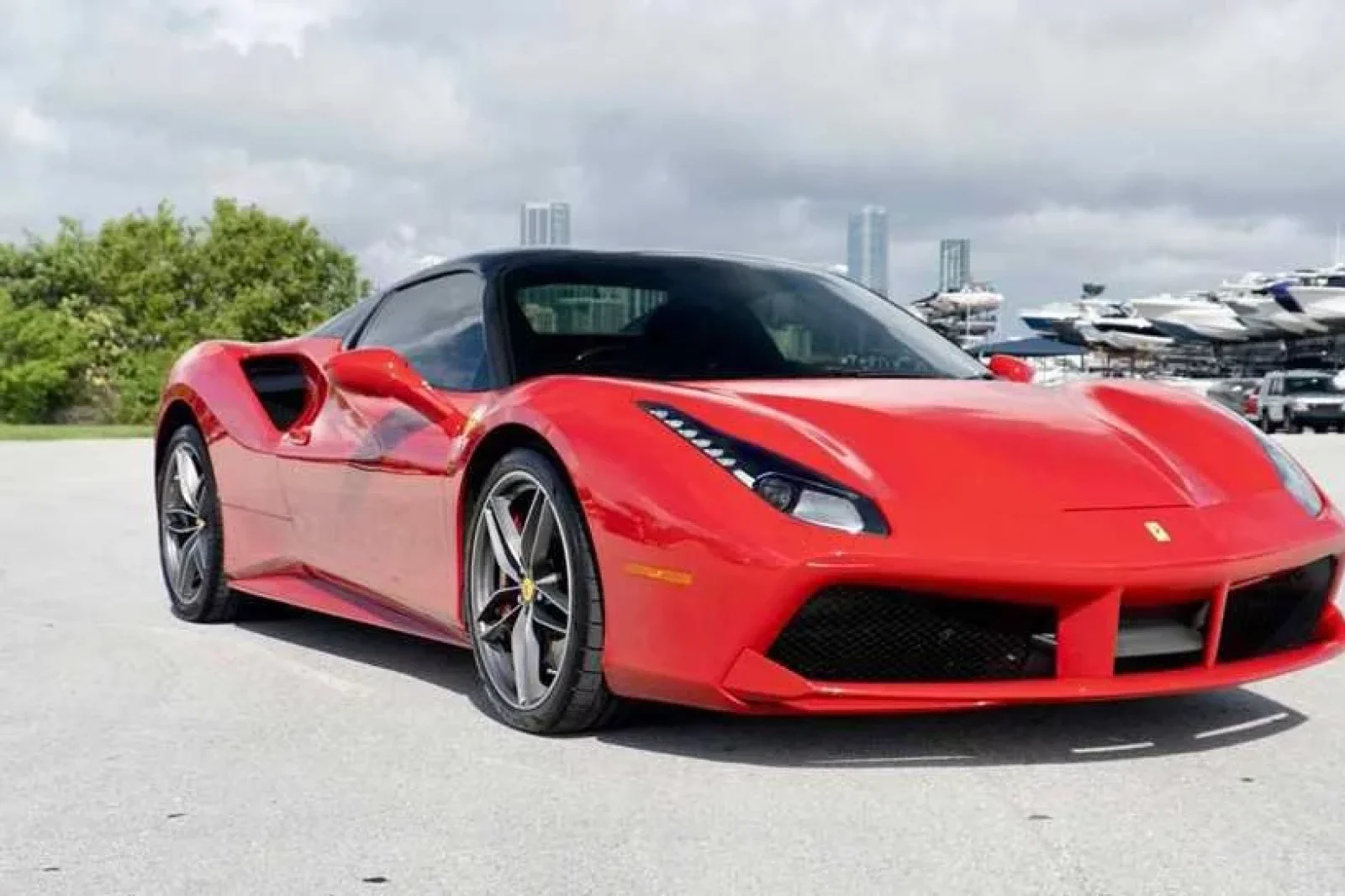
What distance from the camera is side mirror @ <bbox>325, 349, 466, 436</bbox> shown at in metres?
4.43

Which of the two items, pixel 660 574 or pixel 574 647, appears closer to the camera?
pixel 660 574

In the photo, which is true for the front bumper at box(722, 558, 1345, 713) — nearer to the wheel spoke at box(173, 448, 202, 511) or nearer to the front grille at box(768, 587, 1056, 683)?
the front grille at box(768, 587, 1056, 683)

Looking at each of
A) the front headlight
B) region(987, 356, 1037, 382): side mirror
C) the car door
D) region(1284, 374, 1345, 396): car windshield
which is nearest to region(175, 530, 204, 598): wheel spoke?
the car door

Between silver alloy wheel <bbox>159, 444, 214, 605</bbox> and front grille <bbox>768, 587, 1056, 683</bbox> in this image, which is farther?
silver alloy wheel <bbox>159, 444, 214, 605</bbox>

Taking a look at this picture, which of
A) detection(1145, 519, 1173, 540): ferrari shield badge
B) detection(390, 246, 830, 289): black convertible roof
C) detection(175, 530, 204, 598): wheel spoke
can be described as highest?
detection(390, 246, 830, 289): black convertible roof

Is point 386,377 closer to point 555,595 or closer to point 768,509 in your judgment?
point 555,595

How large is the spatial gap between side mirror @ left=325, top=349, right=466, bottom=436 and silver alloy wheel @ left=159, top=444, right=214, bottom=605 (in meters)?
1.50

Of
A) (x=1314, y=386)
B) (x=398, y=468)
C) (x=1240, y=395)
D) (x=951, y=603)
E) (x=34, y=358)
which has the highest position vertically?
(x=398, y=468)

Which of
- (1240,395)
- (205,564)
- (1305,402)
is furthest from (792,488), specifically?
(1240,395)

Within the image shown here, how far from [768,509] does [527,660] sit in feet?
2.85

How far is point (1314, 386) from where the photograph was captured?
3750 cm

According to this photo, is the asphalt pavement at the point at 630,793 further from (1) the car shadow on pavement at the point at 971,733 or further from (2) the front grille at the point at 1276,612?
(2) the front grille at the point at 1276,612

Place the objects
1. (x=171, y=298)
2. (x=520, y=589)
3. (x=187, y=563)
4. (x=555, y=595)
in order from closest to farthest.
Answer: (x=555, y=595) < (x=520, y=589) < (x=187, y=563) < (x=171, y=298)

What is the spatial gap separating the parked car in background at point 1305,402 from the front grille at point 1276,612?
115 ft
